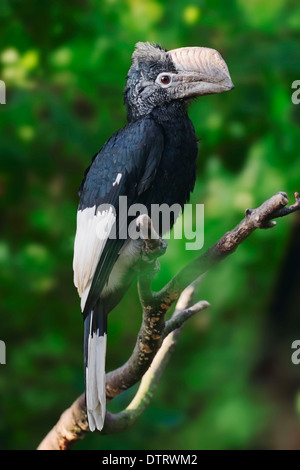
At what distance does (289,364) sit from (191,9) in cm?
186

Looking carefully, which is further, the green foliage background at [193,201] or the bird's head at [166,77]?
the green foliage background at [193,201]

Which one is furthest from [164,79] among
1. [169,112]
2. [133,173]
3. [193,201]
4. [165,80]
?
[193,201]

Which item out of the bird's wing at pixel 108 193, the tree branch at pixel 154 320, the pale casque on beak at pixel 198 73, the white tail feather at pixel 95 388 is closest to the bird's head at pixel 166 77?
the pale casque on beak at pixel 198 73

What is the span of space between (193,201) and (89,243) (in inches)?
47.0

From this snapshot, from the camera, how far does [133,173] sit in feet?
7.47

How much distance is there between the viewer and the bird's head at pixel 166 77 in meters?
2.36

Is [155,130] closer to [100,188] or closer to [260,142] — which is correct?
[100,188]

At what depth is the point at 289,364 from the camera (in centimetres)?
375

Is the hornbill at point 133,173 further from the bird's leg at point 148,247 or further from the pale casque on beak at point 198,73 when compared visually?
the bird's leg at point 148,247

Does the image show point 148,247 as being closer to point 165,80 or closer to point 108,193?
point 108,193

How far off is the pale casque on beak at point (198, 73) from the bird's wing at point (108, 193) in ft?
0.59

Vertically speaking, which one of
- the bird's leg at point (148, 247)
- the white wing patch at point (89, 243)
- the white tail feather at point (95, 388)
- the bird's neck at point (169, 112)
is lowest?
the white tail feather at point (95, 388)

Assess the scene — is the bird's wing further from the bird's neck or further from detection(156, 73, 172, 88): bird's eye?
detection(156, 73, 172, 88): bird's eye

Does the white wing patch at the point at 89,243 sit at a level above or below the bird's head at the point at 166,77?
below
